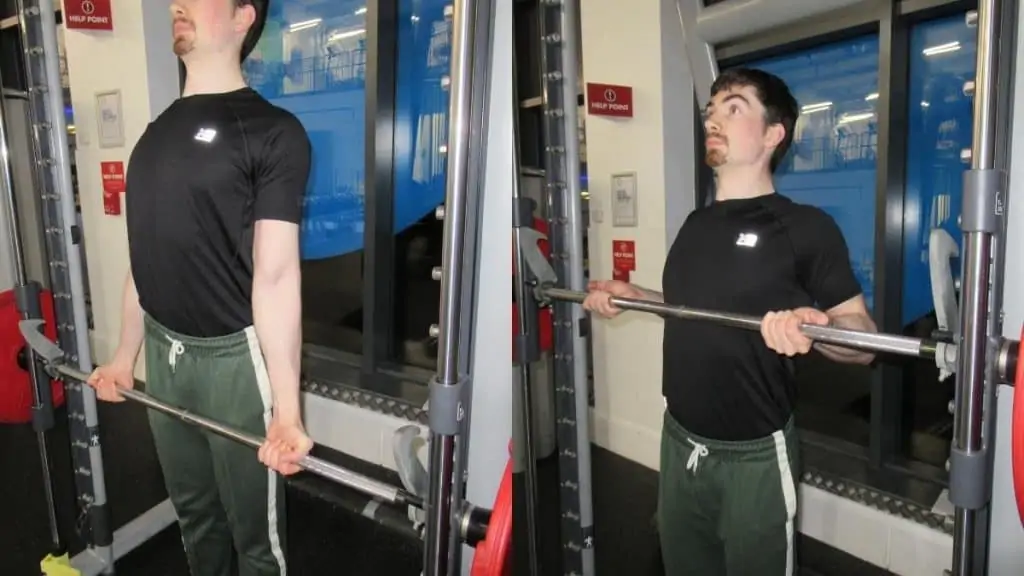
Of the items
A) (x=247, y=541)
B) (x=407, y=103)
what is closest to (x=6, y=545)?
(x=247, y=541)

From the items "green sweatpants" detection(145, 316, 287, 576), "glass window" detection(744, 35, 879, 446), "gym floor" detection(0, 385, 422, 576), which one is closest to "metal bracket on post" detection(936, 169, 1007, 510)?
"glass window" detection(744, 35, 879, 446)

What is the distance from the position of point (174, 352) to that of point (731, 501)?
3.45ft

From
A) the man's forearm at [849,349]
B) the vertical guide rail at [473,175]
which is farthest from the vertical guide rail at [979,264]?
the vertical guide rail at [473,175]

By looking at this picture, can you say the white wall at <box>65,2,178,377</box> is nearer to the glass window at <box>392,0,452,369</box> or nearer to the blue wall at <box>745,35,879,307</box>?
the glass window at <box>392,0,452,369</box>

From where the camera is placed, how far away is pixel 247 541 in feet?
4.01

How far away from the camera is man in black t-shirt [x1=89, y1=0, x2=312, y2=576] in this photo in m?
1.06

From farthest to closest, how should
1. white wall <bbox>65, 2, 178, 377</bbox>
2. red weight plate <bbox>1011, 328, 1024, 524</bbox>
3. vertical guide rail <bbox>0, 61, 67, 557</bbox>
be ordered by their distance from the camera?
vertical guide rail <bbox>0, 61, 67, 557</bbox> < white wall <bbox>65, 2, 178, 377</bbox> < red weight plate <bbox>1011, 328, 1024, 524</bbox>

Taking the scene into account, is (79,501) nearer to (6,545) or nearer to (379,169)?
(6,545)

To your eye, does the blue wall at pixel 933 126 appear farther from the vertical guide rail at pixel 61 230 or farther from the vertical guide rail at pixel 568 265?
the vertical guide rail at pixel 61 230

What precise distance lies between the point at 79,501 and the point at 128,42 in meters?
1.21

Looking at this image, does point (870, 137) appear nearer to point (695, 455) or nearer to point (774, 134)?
point (774, 134)

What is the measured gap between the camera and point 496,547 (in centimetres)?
94

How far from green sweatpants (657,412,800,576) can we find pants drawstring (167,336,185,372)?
36.0 inches

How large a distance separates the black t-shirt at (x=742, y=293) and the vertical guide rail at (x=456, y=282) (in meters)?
0.47
